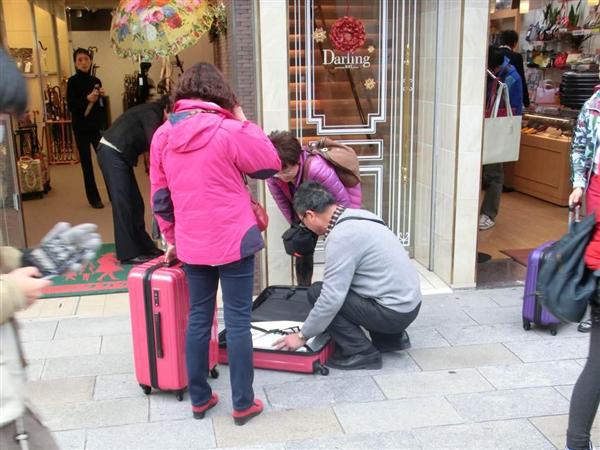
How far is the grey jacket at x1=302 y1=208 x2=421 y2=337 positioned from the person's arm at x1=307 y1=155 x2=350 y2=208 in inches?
14.9

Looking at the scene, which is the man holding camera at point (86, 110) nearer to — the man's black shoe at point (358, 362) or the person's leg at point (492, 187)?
the person's leg at point (492, 187)

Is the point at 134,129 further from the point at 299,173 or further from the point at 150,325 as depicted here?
the point at 150,325

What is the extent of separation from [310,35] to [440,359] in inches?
101

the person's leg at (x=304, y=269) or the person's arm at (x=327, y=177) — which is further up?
the person's arm at (x=327, y=177)

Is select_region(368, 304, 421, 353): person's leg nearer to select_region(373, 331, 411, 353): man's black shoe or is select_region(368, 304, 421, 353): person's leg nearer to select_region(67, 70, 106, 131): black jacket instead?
select_region(373, 331, 411, 353): man's black shoe

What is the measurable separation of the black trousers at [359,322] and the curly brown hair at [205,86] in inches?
51.4

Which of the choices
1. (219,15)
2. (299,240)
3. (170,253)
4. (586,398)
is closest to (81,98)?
(219,15)

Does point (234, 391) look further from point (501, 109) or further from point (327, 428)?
point (501, 109)

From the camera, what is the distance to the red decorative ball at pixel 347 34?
4973 millimetres

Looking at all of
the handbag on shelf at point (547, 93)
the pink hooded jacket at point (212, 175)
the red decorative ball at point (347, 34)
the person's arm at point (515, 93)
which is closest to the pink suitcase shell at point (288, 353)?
the pink hooded jacket at point (212, 175)

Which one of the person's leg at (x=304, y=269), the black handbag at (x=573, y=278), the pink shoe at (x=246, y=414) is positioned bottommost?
the pink shoe at (x=246, y=414)

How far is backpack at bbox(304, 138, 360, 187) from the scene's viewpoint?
398 cm

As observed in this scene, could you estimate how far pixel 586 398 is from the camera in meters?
2.60

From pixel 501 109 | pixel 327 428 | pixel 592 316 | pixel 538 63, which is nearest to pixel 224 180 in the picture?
pixel 327 428
